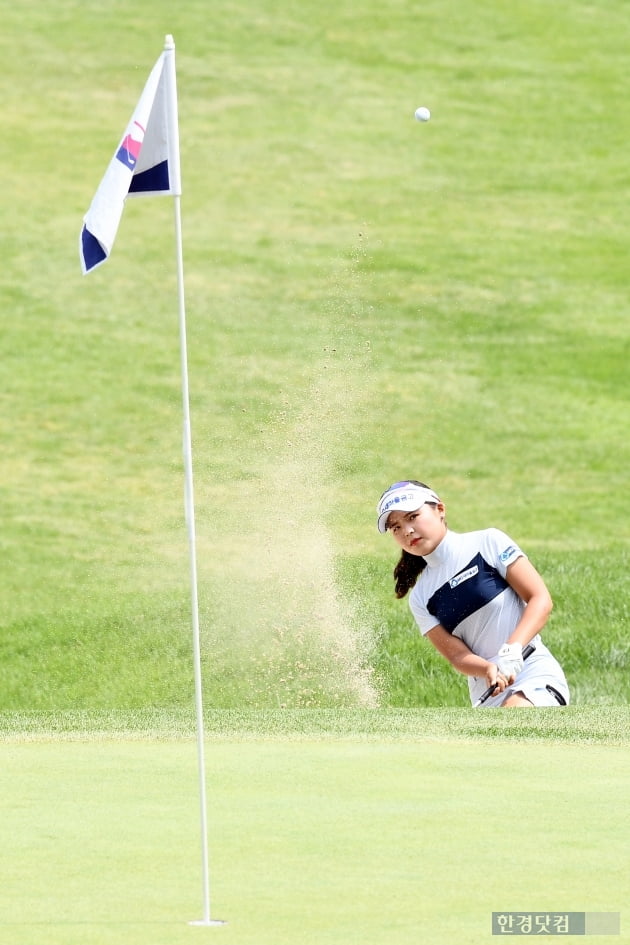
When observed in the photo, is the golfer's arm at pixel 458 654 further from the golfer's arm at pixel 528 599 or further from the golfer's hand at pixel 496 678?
the golfer's arm at pixel 528 599

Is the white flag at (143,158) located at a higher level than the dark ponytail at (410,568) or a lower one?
higher

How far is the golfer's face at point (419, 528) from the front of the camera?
8.23 m

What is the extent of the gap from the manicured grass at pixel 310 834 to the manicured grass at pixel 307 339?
19.5 ft

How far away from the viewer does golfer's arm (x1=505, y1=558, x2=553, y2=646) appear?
7.88m

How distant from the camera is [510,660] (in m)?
7.72

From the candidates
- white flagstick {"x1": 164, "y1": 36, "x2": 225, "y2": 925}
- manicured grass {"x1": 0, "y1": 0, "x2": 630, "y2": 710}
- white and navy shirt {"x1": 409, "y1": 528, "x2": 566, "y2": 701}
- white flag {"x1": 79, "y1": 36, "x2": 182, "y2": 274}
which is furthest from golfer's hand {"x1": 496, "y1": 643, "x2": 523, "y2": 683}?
manicured grass {"x1": 0, "y1": 0, "x2": 630, "y2": 710}

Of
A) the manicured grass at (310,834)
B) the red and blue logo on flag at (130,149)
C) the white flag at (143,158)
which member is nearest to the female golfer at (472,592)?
the manicured grass at (310,834)

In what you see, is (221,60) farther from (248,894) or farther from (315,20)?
(248,894)

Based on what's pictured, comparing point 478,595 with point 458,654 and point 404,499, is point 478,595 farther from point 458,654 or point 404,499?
point 404,499

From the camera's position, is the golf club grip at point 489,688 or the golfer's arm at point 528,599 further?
the golf club grip at point 489,688

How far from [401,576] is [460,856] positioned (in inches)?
147

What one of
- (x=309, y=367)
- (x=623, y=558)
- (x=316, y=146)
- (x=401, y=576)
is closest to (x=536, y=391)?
(x=309, y=367)

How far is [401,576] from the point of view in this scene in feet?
28.1

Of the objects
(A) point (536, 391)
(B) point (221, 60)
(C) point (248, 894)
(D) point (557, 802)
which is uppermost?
(C) point (248, 894)
